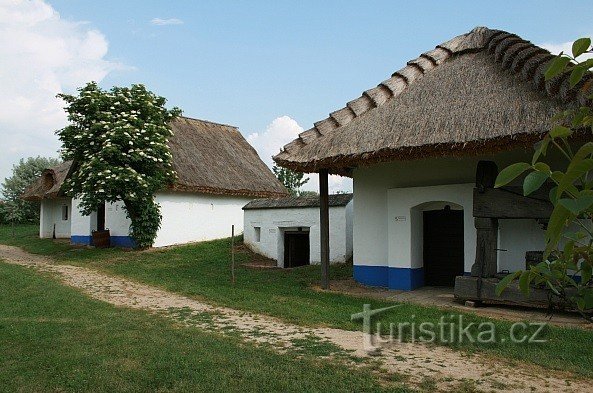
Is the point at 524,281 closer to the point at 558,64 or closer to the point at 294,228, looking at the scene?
the point at 558,64

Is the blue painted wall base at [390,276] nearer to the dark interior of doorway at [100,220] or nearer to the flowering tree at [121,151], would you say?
the flowering tree at [121,151]

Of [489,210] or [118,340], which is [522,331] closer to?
[489,210]

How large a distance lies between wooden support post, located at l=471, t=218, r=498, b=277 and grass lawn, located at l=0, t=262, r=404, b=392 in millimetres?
4471

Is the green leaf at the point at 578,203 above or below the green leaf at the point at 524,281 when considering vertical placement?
above

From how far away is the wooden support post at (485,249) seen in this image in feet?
30.1

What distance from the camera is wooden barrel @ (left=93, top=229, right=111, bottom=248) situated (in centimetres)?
2064

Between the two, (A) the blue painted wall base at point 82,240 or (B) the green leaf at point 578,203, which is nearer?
(B) the green leaf at point 578,203

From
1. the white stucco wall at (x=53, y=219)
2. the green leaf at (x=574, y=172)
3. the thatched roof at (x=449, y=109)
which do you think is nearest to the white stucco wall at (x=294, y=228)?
the thatched roof at (x=449, y=109)

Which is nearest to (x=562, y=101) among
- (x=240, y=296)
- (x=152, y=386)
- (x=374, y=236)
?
(x=374, y=236)

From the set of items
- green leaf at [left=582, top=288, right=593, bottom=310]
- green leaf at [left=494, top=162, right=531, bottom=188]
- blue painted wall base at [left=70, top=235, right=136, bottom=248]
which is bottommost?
blue painted wall base at [left=70, top=235, right=136, bottom=248]

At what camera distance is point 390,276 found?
37.7ft

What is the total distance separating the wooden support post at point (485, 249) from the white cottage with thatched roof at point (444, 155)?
0.02 meters

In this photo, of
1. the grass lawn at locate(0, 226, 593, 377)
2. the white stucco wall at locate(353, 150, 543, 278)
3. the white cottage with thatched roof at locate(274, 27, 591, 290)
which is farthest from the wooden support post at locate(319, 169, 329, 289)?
the white stucco wall at locate(353, 150, 543, 278)

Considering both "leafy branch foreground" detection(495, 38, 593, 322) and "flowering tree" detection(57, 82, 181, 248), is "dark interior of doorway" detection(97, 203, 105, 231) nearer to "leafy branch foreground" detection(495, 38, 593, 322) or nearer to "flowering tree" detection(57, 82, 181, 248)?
"flowering tree" detection(57, 82, 181, 248)
